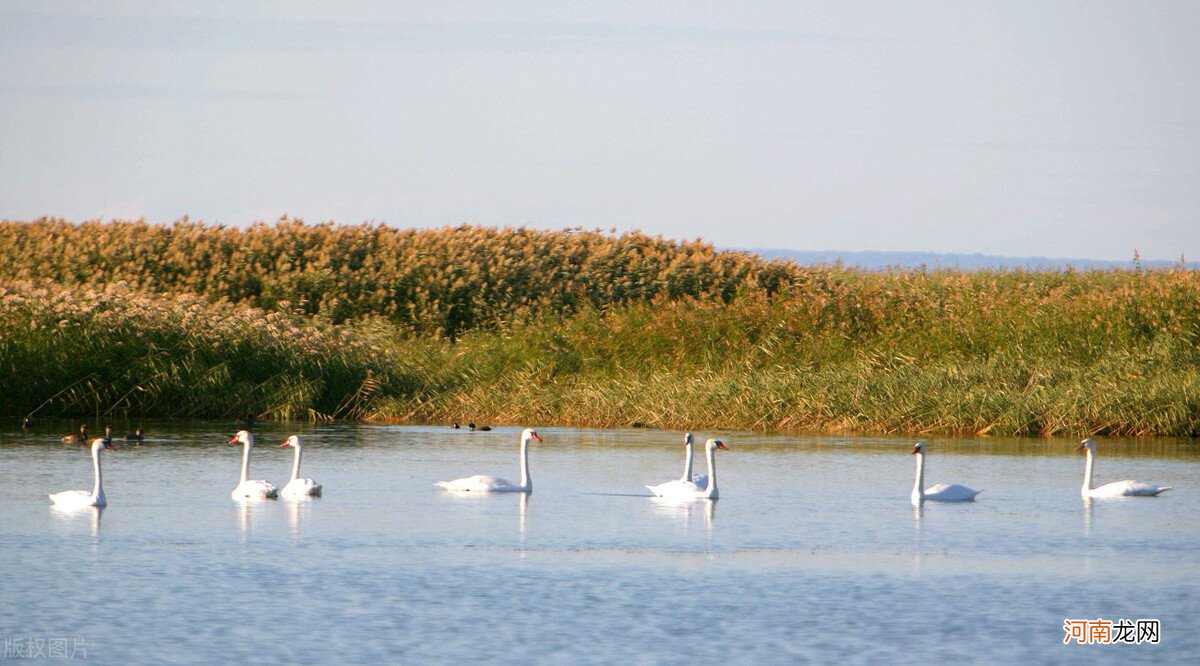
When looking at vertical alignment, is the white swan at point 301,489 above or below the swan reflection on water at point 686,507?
above

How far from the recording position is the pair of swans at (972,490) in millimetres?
17438

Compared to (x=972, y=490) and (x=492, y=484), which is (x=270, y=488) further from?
(x=972, y=490)

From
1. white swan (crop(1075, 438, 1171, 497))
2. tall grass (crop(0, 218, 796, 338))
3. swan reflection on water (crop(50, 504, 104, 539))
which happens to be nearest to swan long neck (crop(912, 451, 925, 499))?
white swan (crop(1075, 438, 1171, 497))

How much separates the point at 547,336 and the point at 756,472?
10176mm

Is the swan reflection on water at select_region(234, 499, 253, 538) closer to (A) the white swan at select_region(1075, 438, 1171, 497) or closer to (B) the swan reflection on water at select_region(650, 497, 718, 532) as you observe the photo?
(B) the swan reflection on water at select_region(650, 497, 718, 532)

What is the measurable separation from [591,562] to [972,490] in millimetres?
5816

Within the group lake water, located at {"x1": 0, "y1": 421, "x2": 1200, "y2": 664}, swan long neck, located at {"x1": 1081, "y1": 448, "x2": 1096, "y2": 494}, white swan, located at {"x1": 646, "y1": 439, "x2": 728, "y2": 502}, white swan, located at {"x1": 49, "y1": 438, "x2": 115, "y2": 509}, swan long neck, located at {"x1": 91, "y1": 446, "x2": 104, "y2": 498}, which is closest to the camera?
lake water, located at {"x1": 0, "y1": 421, "x2": 1200, "y2": 664}

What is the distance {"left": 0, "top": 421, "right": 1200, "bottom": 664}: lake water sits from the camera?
10539 mm

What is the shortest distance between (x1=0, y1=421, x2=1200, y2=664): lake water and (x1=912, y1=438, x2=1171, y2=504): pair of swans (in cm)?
15

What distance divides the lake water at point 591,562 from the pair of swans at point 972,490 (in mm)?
148

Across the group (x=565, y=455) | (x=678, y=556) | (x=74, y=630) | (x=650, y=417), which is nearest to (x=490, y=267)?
(x=650, y=417)

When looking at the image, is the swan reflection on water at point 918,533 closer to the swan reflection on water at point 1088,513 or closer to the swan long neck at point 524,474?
the swan reflection on water at point 1088,513

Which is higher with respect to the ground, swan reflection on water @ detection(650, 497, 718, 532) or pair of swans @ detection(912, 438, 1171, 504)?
pair of swans @ detection(912, 438, 1171, 504)

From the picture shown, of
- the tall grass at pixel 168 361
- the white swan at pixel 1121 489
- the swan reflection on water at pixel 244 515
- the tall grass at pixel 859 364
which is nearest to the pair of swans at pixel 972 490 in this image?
the white swan at pixel 1121 489
